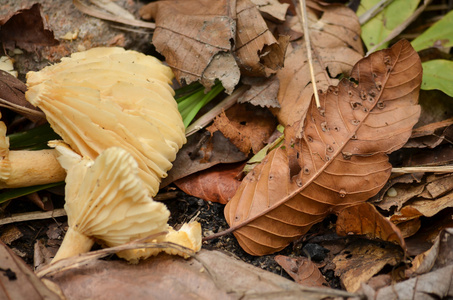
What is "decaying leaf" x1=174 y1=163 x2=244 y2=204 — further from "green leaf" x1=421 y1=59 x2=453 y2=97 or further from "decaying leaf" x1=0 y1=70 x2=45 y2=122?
"green leaf" x1=421 y1=59 x2=453 y2=97

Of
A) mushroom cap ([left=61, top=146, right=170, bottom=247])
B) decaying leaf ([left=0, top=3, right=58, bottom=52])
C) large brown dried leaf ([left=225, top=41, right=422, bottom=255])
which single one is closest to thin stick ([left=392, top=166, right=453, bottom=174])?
large brown dried leaf ([left=225, top=41, right=422, bottom=255])

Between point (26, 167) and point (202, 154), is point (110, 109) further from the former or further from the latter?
point (202, 154)

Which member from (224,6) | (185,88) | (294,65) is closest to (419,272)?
(294,65)

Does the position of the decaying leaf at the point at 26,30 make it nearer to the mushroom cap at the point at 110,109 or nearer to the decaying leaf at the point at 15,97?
the decaying leaf at the point at 15,97

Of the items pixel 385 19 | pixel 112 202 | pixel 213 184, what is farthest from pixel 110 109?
pixel 385 19

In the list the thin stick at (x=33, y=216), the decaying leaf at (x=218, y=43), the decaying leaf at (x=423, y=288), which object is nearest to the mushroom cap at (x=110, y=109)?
the decaying leaf at (x=218, y=43)

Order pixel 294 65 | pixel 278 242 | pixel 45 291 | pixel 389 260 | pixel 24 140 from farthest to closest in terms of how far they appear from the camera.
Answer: pixel 294 65 < pixel 24 140 < pixel 278 242 < pixel 389 260 < pixel 45 291

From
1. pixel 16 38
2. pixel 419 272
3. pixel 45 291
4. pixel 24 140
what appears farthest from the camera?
pixel 16 38

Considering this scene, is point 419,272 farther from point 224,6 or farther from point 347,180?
point 224,6
